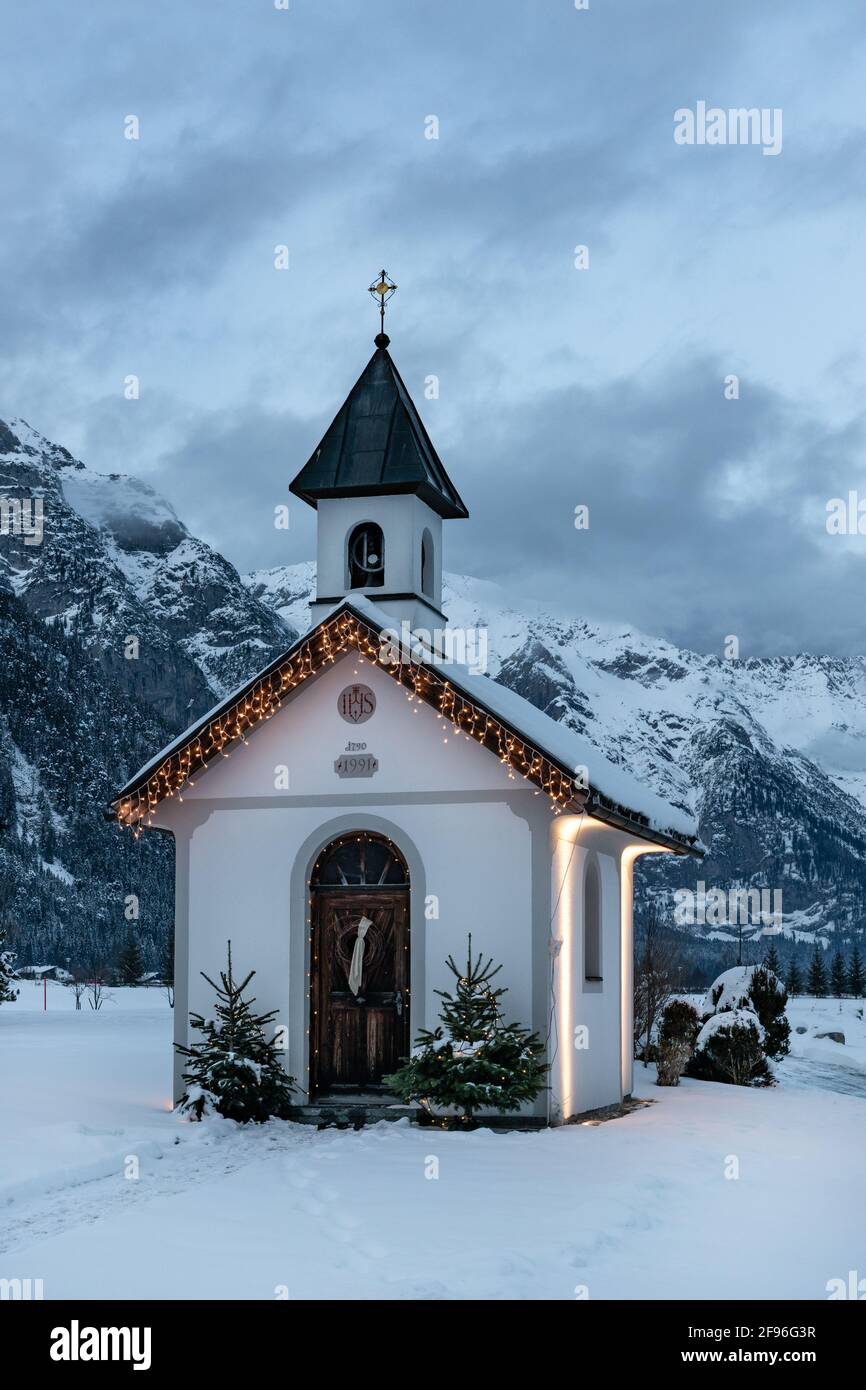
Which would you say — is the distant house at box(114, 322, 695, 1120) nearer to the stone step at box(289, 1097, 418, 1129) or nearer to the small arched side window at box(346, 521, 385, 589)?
the stone step at box(289, 1097, 418, 1129)

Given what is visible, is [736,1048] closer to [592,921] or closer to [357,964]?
[592,921]

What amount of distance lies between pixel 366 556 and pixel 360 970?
574 cm

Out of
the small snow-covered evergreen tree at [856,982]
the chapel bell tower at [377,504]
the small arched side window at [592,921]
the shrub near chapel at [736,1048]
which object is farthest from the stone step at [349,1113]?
the small snow-covered evergreen tree at [856,982]

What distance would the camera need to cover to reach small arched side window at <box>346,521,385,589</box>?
20500 mm

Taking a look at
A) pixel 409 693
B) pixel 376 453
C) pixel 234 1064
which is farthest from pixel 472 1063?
pixel 376 453

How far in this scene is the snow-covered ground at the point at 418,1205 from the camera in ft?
29.1

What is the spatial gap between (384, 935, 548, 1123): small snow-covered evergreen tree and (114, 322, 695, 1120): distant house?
473mm

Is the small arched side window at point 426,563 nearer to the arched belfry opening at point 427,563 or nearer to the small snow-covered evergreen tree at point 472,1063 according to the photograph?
the arched belfry opening at point 427,563

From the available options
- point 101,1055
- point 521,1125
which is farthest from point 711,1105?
point 101,1055

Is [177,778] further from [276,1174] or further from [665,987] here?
[665,987]

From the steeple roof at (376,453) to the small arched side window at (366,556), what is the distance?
1.59ft

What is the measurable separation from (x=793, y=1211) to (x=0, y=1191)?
18.5 feet
